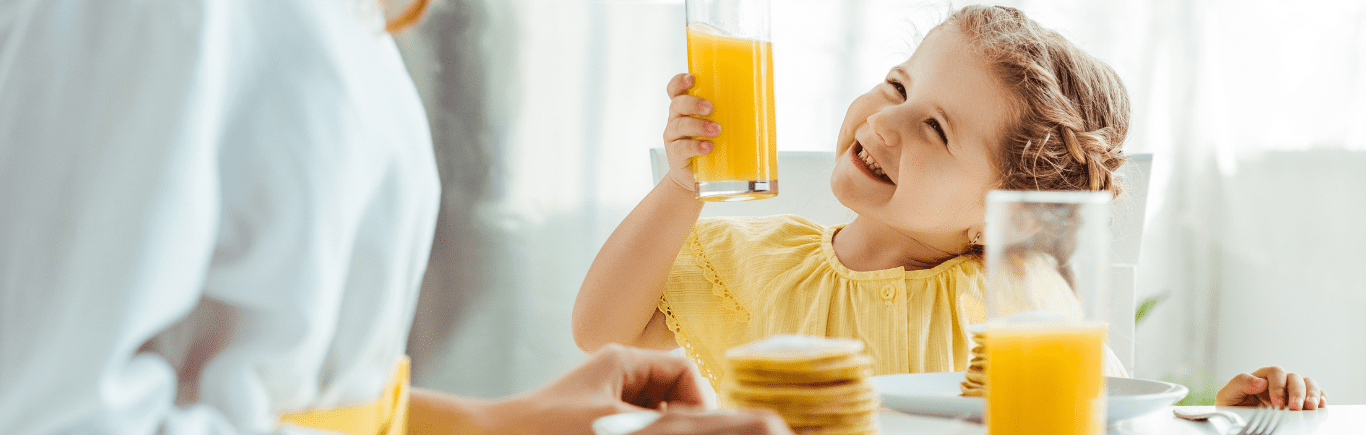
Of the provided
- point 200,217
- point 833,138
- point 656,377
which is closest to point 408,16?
point 200,217

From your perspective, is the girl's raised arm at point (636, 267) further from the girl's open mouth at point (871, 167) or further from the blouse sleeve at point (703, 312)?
the girl's open mouth at point (871, 167)

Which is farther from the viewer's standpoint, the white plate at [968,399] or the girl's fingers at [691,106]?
the girl's fingers at [691,106]

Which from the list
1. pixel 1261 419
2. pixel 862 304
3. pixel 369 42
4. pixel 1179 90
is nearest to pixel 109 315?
pixel 369 42

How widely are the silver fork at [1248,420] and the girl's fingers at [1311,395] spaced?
8 centimetres

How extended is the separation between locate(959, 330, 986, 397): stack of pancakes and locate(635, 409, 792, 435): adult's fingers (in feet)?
0.94

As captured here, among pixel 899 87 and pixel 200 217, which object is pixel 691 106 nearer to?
Result: pixel 899 87

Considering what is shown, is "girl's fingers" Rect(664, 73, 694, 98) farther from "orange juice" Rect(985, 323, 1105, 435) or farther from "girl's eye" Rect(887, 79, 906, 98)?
"orange juice" Rect(985, 323, 1105, 435)

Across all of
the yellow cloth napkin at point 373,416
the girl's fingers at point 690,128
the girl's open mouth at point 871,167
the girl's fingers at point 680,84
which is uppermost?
the girl's fingers at point 680,84

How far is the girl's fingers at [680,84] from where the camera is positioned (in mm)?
1062

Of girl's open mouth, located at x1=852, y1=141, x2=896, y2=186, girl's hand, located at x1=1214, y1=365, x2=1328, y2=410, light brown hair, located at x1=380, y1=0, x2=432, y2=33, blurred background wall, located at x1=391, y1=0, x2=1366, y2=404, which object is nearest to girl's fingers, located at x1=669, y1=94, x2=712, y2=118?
girl's open mouth, located at x1=852, y1=141, x2=896, y2=186

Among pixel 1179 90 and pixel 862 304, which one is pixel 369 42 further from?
pixel 1179 90

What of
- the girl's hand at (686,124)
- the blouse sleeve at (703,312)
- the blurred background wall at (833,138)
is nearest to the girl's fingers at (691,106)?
the girl's hand at (686,124)

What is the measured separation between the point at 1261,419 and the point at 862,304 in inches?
22.8

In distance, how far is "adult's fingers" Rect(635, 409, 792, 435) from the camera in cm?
45
